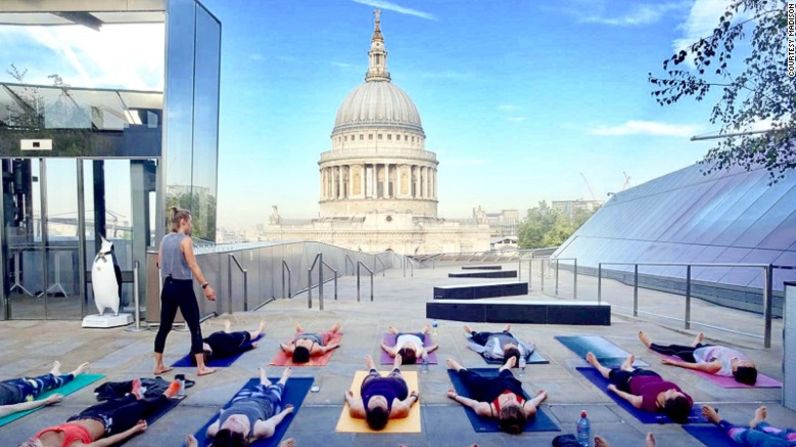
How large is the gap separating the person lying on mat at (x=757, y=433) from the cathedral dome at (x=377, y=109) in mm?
99101

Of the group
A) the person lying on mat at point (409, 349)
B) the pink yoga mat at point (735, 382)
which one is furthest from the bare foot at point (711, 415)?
the person lying on mat at point (409, 349)

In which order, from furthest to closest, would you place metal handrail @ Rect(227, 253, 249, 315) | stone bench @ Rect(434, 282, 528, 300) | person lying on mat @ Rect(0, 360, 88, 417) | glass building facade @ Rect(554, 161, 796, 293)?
1. stone bench @ Rect(434, 282, 528, 300)
2. glass building facade @ Rect(554, 161, 796, 293)
3. metal handrail @ Rect(227, 253, 249, 315)
4. person lying on mat @ Rect(0, 360, 88, 417)

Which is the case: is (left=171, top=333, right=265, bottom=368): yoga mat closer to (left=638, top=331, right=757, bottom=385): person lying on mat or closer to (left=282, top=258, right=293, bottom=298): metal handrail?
(left=638, top=331, right=757, bottom=385): person lying on mat

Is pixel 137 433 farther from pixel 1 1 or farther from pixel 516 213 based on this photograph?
pixel 516 213

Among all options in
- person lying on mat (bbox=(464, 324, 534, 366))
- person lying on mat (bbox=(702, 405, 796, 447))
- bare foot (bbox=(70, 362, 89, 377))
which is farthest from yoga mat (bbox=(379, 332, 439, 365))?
bare foot (bbox=(70, 362, 89, 377))

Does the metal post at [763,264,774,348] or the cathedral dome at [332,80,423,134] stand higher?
the cathedral dome at [332,80,423,134]

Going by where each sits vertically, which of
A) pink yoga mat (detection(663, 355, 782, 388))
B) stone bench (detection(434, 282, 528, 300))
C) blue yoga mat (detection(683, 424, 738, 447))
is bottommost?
stone bench (detection(434, 282, 528, 300))

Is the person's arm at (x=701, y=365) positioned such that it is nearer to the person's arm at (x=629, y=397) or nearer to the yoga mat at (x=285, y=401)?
the person's arm at (x=629, y=397)

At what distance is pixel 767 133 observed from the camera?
645cm

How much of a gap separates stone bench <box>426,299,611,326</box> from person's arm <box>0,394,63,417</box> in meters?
6.01

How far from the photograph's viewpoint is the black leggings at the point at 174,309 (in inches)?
218

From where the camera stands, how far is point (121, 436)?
3.86 metres

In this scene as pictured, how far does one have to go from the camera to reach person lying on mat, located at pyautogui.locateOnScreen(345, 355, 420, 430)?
414 centimetres

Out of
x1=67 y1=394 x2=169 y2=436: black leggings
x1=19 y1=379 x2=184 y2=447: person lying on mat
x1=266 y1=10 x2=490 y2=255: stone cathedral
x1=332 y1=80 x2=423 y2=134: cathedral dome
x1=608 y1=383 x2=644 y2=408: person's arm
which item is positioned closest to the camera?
x1=19 y1=379 x2=184 y2=447: person lying on mat
